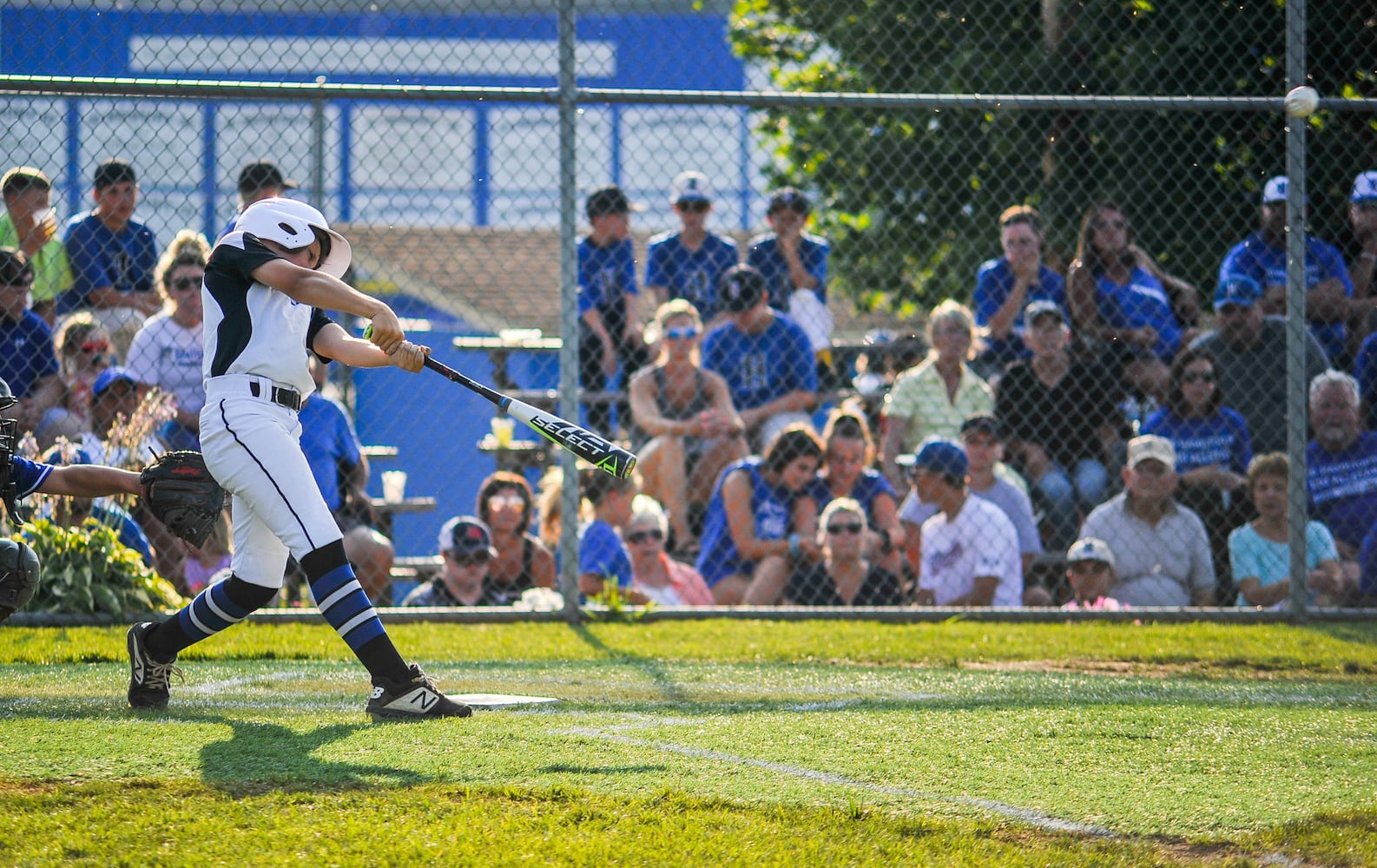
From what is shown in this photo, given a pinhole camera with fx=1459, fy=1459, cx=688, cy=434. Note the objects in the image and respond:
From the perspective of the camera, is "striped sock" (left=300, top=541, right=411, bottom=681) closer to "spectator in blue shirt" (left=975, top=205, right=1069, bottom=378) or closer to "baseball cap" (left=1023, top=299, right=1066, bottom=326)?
"baseball cap" (left=1023, top=299, right=1066, bottom=326)

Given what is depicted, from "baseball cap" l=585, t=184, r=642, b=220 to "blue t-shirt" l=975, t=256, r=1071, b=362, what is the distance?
241 centimetres

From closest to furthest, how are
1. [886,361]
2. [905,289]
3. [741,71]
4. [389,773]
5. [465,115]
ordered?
[389,773], [465,115], [886,361], [905,289], [741,71]

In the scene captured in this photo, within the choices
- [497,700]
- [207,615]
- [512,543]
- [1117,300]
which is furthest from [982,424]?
[207,615]

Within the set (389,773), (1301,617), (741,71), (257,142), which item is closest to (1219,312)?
(1301,617)

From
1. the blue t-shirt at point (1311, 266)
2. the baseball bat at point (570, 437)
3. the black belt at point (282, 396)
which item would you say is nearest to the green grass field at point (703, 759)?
the baseball bat at point (570, 437)

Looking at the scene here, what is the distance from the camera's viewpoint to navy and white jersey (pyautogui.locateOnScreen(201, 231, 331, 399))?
15.9ft

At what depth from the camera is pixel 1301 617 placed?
7.64m

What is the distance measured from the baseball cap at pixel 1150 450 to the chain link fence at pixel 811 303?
0.8 inches

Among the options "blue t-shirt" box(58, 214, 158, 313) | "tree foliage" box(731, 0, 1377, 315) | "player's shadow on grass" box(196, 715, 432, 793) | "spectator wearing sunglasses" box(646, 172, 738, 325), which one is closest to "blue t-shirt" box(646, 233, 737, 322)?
"spectator wearing sunglasses" box(646, 172, 738, 325)

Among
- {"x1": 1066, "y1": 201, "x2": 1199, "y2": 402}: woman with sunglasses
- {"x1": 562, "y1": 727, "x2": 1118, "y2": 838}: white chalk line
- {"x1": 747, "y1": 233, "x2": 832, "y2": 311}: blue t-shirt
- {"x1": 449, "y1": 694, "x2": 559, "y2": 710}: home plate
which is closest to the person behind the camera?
{"x1": 562, "y1": 727, "x2": 1118, "y2": 838}: white chalk line

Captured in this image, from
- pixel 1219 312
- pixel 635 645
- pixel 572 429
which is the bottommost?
pixel 635 645

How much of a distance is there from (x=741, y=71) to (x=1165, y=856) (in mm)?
14436

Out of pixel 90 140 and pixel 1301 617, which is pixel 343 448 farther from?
pixel 1301 617

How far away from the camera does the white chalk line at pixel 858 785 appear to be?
354 centimetres
